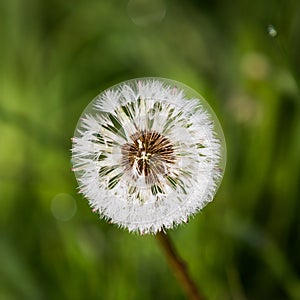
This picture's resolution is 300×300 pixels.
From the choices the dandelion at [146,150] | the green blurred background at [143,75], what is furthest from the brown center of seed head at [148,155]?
the green blurred background at [143,75]

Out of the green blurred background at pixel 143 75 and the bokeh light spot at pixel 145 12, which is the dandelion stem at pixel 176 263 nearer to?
the green blurred background at pixel 143 75

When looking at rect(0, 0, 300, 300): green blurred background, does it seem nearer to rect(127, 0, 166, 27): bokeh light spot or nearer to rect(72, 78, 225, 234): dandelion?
rect(127, 0, 166, 27): bokeh light spot

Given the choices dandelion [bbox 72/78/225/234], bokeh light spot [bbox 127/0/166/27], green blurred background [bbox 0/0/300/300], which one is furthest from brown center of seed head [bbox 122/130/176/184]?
bokeh light spot [bbox 127/0/166/27]

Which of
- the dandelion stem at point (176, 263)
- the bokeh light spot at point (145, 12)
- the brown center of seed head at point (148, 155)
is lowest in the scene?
the dandelion stem at point (176, 263)

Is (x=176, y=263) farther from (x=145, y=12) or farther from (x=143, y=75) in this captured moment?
(x=145, y=12)
